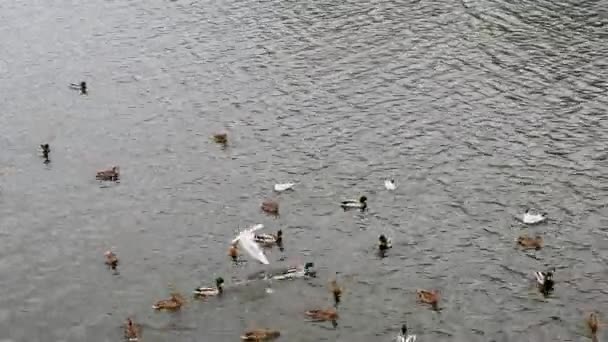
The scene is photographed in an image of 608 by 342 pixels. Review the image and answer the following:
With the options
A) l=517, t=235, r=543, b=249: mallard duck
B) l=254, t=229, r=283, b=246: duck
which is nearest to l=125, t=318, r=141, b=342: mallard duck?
l=254, t=229, r=283, b=246: duck

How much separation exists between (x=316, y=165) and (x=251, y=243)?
9.94 m

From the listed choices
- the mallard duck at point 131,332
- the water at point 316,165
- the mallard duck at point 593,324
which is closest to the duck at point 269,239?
the water at point 316,165

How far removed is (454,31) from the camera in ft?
236

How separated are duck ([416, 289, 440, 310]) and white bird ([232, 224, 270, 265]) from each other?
8.60 meters

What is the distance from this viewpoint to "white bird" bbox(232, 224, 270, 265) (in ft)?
135

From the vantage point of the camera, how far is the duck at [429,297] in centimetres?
3734

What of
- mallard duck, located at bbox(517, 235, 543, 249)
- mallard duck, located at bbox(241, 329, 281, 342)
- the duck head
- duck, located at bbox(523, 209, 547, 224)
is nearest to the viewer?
mallard duck, located at bbox(241, 329, 281, 342)

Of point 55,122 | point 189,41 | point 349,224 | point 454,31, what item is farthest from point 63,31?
point 349,224

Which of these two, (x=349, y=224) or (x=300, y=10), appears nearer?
(x=349, y=224)

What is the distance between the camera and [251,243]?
139 ft

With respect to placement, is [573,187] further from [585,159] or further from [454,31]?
[454,31]

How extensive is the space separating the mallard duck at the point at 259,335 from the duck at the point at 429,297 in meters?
7.56

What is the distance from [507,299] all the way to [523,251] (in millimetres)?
4405

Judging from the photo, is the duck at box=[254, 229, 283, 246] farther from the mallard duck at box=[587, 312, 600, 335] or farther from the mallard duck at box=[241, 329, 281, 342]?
the mallard duck at box=[587, 312, 600, 335]
